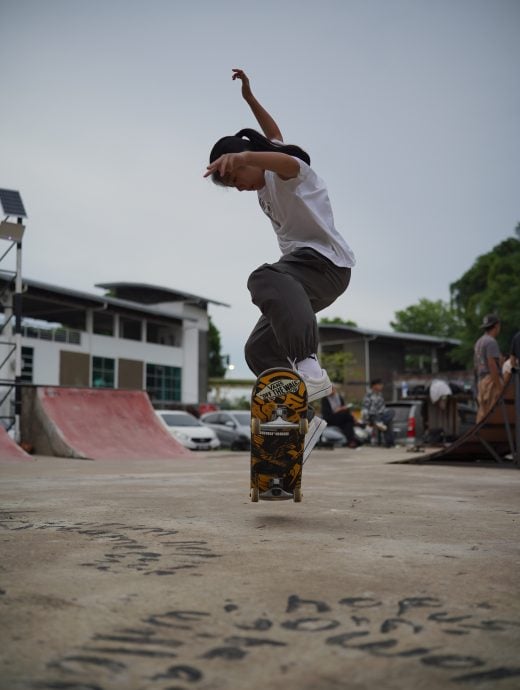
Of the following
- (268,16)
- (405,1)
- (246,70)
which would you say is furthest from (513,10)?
(246,70)

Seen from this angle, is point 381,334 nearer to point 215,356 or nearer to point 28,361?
point 28,361

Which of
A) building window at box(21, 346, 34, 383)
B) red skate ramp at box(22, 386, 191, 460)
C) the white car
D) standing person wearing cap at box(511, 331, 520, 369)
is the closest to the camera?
standing person wearing cap at box(511, 331, 520, 369)

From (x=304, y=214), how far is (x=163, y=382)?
44.9 meters

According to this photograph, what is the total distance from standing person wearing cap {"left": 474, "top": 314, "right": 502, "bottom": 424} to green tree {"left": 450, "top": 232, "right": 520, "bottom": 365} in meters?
33.8

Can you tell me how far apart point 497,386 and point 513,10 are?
21.8m

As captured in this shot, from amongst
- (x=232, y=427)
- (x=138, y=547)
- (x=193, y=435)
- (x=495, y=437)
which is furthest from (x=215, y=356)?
(x=138, y=547)

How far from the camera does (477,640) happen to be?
1177 mm

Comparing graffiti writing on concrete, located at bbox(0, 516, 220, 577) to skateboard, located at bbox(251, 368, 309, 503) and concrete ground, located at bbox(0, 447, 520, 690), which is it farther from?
skateboard, located at bbox(251, 368, 309, 503)

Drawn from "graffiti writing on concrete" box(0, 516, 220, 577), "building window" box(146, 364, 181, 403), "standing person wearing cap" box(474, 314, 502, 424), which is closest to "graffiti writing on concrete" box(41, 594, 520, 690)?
"graffiti writing on concrete" box(0, 516, 220, 577)

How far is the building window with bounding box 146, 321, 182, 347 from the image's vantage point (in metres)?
49.9

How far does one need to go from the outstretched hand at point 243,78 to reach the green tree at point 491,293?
3964 centimetres

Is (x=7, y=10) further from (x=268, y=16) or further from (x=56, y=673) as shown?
(x=56, y=673)

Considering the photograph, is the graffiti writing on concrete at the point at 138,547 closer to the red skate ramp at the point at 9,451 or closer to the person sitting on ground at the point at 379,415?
the red skate ramp at the point at 9,451

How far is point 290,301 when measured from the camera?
3.22 metres
